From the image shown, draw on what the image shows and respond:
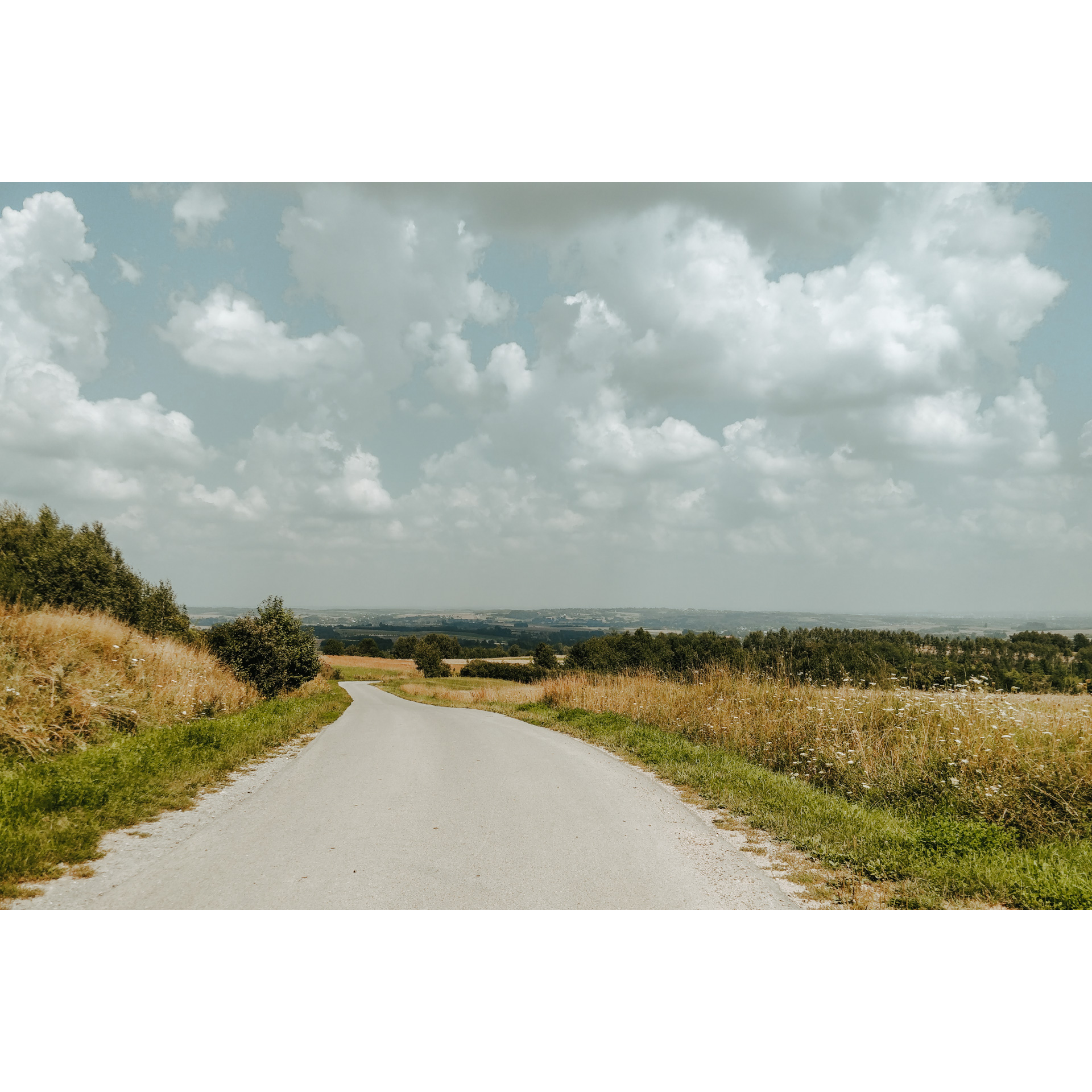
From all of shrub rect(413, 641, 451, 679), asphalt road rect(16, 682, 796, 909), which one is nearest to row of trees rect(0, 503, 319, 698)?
asphalt road rect(16, 682, 796, 909)

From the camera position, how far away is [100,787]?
703 centimetres

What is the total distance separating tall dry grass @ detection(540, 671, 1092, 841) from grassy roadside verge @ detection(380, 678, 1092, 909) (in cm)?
44

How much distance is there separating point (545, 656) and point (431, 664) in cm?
1509

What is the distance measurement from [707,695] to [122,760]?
36.4 ft

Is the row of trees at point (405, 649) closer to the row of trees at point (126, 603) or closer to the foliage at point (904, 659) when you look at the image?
the row of trees at point (126, 603)

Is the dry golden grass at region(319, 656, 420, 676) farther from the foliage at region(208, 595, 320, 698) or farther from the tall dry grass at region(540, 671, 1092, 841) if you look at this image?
the tall dry grass at region(540, 671, 1092, 841)

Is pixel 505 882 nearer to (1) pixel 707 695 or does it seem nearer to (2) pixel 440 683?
(1) pixel 707 695

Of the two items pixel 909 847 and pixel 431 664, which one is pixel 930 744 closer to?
pixel 909 847

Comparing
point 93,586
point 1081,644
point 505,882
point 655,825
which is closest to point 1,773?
point 505,882

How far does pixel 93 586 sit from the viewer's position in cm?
2012

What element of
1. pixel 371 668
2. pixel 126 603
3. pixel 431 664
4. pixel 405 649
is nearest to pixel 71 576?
pixel 126 603

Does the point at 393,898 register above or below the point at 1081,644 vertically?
below

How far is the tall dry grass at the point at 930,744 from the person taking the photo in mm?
7203

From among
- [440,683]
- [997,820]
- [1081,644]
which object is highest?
[1081,644]
